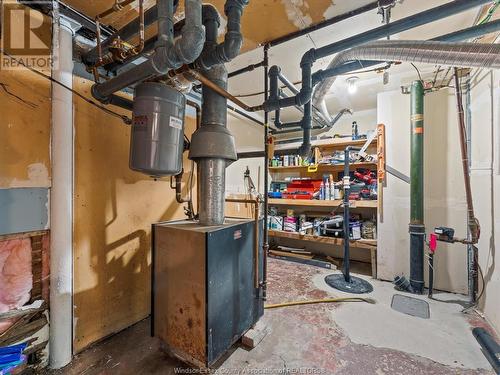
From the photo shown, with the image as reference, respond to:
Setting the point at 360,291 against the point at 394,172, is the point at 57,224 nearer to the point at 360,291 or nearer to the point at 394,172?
the point at 360,291

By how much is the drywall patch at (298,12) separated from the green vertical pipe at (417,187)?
163cm

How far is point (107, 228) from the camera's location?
5.53 ft

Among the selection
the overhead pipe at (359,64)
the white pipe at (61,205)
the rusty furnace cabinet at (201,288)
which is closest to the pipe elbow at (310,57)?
the overhead pipe at (359,64)

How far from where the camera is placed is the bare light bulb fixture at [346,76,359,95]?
8.29ft

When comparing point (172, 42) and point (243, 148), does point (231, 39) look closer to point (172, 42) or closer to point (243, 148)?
point (172, 42)

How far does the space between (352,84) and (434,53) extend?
124cm

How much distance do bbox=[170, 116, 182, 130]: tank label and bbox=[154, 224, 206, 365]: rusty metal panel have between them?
66 cm

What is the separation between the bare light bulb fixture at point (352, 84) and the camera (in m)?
2.53

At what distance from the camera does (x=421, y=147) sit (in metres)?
2.45

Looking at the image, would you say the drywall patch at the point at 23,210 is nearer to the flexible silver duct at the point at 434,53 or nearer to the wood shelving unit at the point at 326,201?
the flexible silver duct at the point at 434,53

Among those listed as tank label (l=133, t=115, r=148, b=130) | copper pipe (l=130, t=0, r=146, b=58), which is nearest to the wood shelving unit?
tank label (l=133, t=115, r=148, b=130)

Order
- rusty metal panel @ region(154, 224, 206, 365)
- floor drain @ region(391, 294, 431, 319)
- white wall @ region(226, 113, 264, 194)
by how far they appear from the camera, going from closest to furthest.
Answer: rusty metal panel @ region(154, 224, 206, 365) < floor drain @ region(391, 294, 431, 319) < white wall @ region(226, 113, 264, 194)

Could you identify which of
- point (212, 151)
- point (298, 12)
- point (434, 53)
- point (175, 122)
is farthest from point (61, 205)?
point (434, 53)

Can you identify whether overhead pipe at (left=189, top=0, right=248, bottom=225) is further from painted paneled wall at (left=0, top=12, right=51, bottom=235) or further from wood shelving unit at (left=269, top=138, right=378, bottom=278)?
wood shelving unit at (left=269, top=138, right=378, bottom=278)
